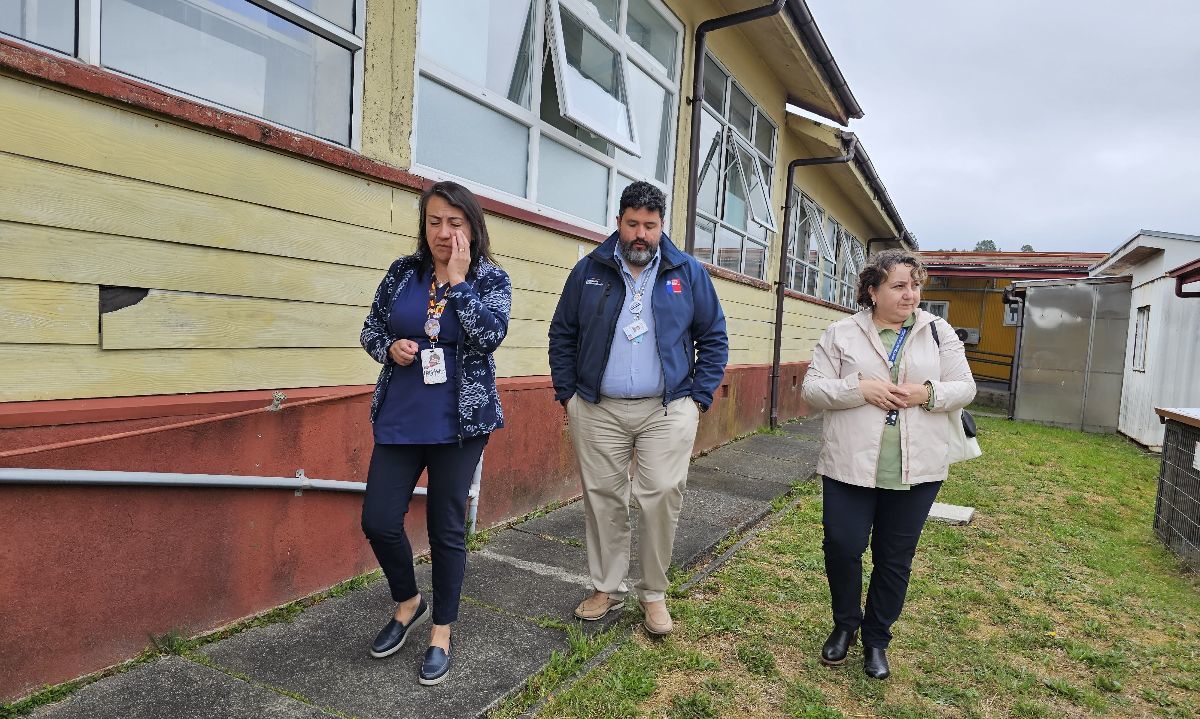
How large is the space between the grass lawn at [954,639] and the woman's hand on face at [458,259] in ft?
5.13

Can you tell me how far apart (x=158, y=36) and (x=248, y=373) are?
1310 millimetres

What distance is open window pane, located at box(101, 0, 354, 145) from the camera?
2.60 m

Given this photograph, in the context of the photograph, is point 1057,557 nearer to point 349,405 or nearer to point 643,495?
point 643,495

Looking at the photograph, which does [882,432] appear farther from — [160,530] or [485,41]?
[485,41]

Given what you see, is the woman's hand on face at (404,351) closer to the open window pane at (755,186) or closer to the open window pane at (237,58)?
the open window pane at (237,58)

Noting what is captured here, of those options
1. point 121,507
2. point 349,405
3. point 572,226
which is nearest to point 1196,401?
point 572,226

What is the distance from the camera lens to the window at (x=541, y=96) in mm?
3982

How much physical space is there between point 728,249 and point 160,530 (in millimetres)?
7190

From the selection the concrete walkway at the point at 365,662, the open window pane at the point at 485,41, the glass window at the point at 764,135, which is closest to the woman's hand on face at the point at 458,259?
the concrete walkway at the point at 365,662

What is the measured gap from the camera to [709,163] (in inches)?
318

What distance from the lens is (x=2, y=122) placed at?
2123 millimetres

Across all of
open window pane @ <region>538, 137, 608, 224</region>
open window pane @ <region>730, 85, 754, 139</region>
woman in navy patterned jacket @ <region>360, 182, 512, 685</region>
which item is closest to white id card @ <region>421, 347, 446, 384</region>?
woman in navy patterned jacket @ <region>360, 182, 512, 685</region>

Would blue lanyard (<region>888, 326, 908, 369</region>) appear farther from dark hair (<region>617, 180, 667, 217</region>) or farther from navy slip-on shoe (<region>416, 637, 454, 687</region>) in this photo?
navy slip-on shoe (<region>416, 637, 454, 687</region>)

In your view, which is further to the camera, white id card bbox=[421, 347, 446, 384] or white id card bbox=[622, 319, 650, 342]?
white id card bbox=[622, 319, 650, 342]
